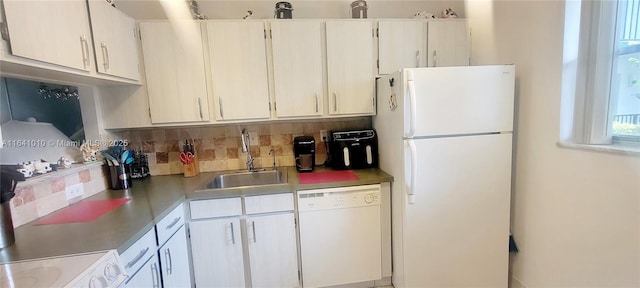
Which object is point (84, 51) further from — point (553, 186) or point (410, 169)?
point (553, 186)

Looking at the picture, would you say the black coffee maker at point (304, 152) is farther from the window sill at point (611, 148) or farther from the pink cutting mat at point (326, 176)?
the window sill at point (611, 148)

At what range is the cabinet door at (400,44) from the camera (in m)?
2.07

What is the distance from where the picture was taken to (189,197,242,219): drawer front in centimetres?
177

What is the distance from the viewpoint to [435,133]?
5.49 feet

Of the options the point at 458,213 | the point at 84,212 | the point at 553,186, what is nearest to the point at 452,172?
the point at 458,213

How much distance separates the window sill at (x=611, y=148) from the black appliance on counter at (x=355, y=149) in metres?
1.16

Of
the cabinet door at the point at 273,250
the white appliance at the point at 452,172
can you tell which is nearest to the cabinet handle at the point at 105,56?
the cabinet door at the point at 273,250

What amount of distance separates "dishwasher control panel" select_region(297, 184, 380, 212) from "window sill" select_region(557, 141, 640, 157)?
3.59 ft

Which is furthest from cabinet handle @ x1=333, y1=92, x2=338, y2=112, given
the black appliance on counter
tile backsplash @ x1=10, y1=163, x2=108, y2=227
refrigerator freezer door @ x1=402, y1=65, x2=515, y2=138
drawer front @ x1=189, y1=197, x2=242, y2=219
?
tile backsplash @ x1=10, y1=163, x2=108, y2=227

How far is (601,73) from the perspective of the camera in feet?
4.54

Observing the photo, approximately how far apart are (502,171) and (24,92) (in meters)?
2.81

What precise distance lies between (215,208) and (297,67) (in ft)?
3.82

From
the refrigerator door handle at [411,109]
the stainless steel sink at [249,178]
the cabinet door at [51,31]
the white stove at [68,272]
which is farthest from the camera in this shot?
the stainless steel sink at [249,178]

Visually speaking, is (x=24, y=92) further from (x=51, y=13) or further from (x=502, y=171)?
(x=502, y=171)
